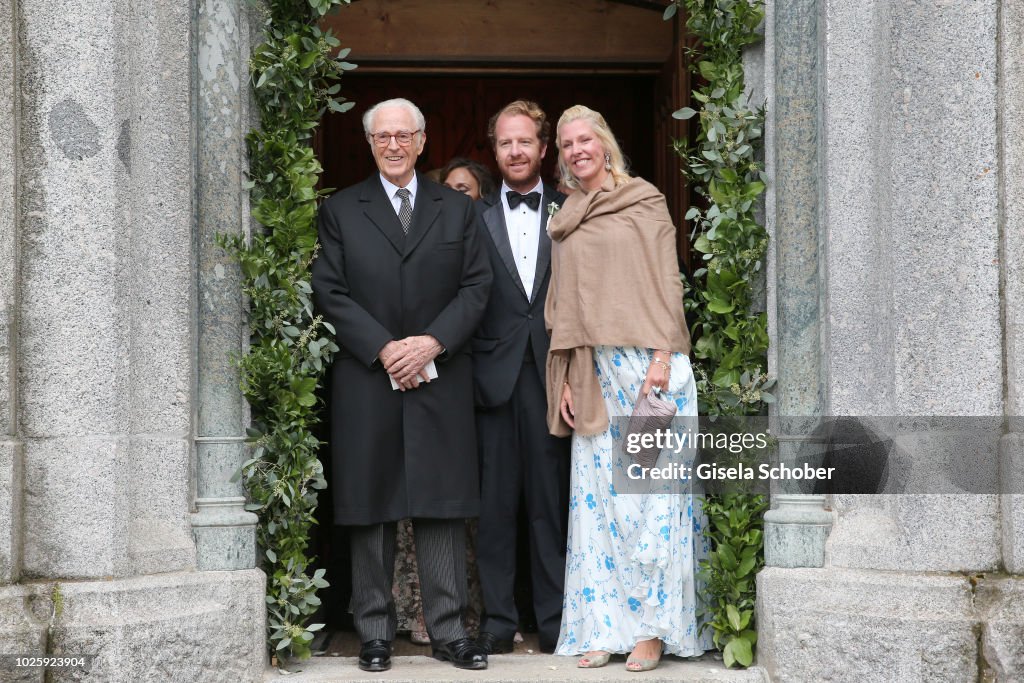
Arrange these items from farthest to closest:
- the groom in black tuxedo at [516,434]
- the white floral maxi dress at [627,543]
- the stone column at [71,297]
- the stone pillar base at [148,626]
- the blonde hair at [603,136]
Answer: the groom in black tuxedo at [516,434], the blonde hair at [603,136], the white floral maxi dress at [627,543], the stone column at [71,297], the stone pillar base at [148,626]

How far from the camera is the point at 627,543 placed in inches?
199

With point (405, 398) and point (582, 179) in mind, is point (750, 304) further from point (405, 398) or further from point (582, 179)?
point (405, 398)

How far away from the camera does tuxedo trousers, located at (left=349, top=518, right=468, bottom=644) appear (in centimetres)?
515


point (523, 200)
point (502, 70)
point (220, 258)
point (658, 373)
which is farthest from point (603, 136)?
point (502, 70)

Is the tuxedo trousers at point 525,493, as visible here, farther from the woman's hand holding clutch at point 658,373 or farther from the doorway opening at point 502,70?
the doorway opening at point 502,70

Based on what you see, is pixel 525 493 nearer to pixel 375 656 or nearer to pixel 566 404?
pixel 566 404

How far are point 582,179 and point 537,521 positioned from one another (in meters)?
1.43

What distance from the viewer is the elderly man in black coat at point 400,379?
5.13 meters

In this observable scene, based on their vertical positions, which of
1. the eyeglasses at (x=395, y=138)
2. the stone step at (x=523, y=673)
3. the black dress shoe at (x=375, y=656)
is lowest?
the stone step at (x=523, y=673)

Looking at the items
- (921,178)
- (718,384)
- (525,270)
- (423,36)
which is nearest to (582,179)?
(525,270)

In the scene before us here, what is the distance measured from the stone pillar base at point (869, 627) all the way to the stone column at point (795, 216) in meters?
0.55

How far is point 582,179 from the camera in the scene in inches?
209

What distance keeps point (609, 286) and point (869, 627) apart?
5.16 ft
